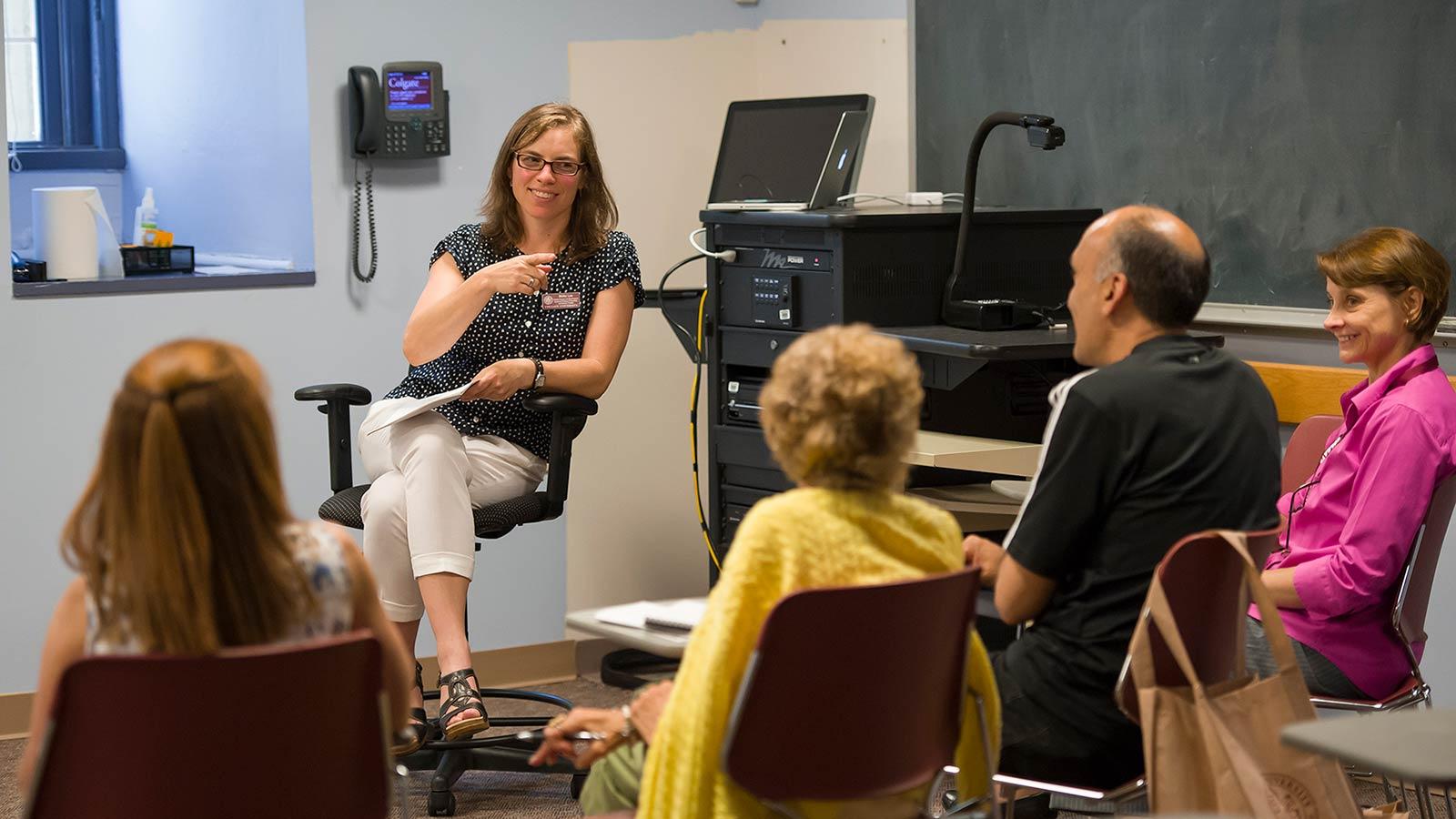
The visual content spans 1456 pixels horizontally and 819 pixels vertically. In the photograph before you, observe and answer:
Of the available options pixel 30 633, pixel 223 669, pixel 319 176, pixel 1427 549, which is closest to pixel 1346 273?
pixel 1427 549

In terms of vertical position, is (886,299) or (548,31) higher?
(548,31)

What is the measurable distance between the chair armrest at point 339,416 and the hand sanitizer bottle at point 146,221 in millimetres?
952

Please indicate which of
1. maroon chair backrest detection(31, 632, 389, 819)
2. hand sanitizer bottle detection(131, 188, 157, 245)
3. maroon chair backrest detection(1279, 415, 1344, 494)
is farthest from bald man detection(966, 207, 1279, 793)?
hand sanitizer bottle detection(131, 188, 157, 245)

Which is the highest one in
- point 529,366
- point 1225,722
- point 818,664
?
point 529,366

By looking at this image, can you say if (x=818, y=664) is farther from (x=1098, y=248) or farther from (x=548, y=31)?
(x=548, y=31)

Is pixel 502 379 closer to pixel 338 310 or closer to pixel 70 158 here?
pixel 338 310

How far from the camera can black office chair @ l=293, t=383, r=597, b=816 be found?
3.33m

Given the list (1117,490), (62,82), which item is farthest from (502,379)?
(62,82)

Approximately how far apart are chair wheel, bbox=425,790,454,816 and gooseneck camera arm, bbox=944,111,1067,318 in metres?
1.43

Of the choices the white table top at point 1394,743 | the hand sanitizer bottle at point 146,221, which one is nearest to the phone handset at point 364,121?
the hand sanitizer bottle at point 146,221

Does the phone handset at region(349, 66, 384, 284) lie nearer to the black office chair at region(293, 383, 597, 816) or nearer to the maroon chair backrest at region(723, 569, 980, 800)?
the black office chair at region(293, 383, 597, 816)

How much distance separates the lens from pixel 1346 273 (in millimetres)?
2803

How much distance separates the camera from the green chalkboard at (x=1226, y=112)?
10.5 feet

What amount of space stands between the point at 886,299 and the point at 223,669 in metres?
2.09
